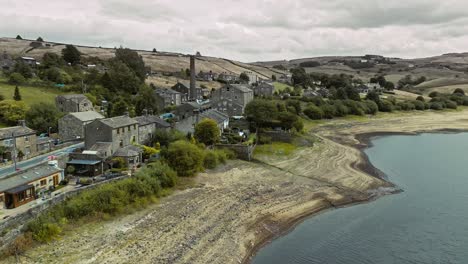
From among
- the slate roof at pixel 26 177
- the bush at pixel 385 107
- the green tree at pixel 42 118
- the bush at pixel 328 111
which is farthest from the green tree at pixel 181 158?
the bush at pixel 385 107

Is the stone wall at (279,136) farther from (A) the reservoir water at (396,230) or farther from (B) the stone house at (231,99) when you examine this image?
(A) the reservoir water at (396,230)

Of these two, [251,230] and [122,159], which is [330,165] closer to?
[251,230]

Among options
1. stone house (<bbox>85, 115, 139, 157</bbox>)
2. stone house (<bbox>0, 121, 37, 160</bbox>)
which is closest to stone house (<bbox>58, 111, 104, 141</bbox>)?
stone house (<bbox>0, 121, 37, 160</bbox>)

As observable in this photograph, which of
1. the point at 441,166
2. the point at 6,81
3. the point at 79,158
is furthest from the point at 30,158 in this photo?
the point at 441,166

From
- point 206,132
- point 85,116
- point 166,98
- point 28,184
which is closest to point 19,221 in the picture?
point 28,184

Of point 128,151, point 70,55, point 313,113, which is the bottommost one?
point 313,113

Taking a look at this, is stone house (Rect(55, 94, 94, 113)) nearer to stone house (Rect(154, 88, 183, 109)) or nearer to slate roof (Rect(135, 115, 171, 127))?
slate roof (Rect(135, 115, 171, 127))

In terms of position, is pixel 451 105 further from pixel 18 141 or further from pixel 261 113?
pixel 18 141
